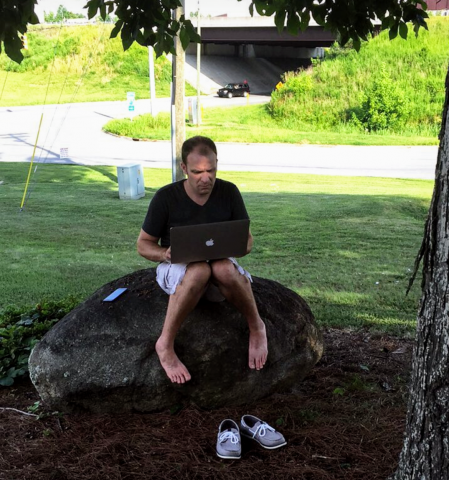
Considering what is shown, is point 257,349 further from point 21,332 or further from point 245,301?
point 21,332

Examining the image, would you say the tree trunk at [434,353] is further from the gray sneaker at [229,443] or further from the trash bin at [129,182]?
the trash bin at [129,182]

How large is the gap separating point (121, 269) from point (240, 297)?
4.36 meters

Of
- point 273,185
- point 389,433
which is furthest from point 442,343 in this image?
point 273,185

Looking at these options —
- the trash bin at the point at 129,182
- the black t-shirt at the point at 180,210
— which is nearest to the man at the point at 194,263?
the black t-shirt at the point at 180,210

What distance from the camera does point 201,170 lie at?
3.83 meters

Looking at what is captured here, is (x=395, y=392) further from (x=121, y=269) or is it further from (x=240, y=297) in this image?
(x=121, y=269)

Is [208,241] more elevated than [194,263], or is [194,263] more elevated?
[208,241]

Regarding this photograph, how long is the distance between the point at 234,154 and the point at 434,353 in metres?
20.4

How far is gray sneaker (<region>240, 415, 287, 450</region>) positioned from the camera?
3.38 m

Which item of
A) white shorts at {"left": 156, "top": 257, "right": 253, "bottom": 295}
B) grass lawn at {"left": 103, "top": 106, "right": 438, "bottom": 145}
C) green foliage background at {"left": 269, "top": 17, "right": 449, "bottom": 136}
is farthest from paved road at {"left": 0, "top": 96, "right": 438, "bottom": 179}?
white shorts at {"left": 156, "top": 257, "right": 253, "bottom": 295}

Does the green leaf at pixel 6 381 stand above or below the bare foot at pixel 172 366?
below

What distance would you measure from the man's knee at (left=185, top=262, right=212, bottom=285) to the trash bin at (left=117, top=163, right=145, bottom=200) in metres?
10.5

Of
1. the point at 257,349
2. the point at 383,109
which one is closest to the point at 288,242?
the point at 257,349

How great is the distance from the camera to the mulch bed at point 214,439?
10.5ft
